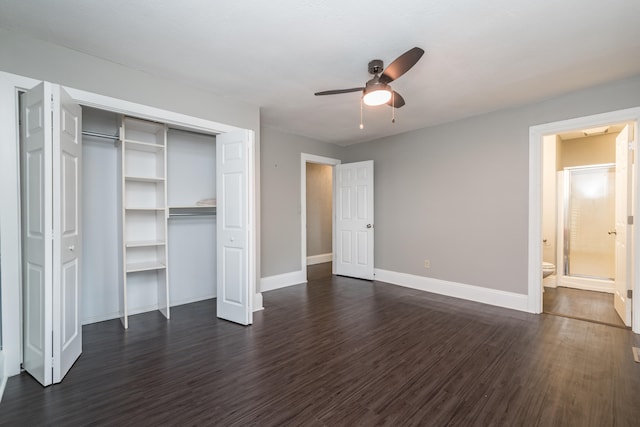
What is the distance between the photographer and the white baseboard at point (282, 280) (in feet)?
15.9

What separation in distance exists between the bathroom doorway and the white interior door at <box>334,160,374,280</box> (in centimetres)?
288

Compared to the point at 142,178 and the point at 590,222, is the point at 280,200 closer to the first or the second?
the point at 142,178

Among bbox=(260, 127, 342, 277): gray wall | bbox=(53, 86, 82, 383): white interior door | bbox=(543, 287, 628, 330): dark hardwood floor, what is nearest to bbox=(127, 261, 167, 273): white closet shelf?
bbox=(53, 86, 82, 383): white interior door

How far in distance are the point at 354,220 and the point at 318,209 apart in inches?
76.8

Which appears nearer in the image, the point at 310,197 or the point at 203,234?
the point at 203,234

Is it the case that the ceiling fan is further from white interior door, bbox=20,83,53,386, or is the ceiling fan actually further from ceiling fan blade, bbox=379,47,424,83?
white interior door, bbox=20,83,53,386

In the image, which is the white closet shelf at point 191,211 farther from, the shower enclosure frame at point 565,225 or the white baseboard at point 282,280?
the shower enclosure frame at point 565,225

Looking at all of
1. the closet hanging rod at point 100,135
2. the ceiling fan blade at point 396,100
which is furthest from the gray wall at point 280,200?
the ceiling fan blade at point 396,100

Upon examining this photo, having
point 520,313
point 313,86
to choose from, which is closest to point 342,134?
point 313,86

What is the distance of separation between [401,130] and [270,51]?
3.05 m

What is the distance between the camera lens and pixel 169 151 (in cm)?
400

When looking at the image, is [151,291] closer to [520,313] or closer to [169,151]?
[169,151]

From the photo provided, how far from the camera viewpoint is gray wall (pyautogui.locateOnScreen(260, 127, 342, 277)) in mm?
4898

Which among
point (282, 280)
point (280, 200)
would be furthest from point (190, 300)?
point (280, 200)
